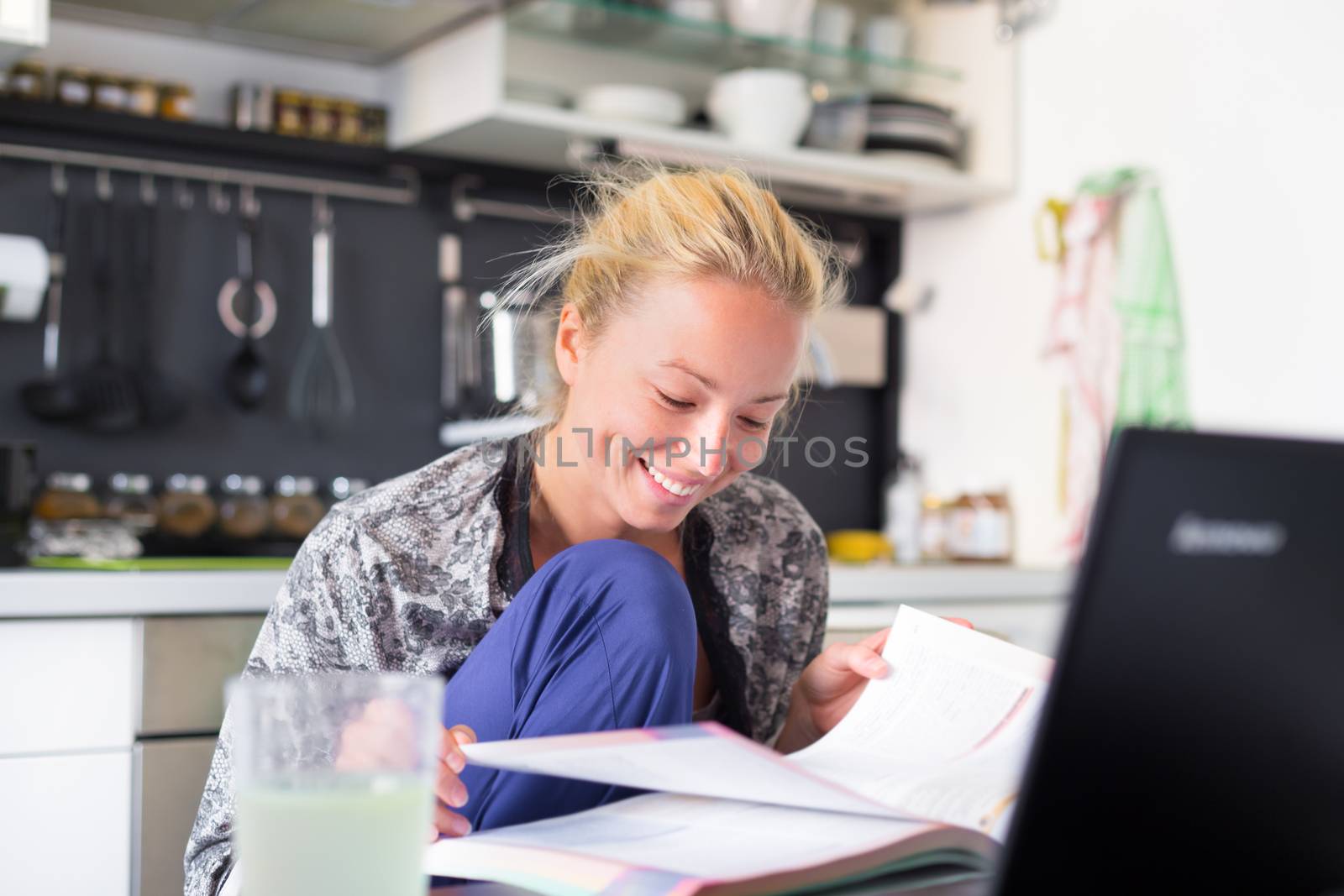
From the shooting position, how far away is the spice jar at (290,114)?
254cm

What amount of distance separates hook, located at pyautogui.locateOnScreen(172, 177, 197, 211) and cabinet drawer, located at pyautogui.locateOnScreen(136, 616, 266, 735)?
3.15 feet

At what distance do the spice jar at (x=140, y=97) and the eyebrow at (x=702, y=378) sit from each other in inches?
62.7

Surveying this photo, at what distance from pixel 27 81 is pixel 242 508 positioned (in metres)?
0.81

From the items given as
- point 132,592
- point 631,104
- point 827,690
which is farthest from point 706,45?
point 827,690

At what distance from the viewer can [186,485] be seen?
2436 millimetres

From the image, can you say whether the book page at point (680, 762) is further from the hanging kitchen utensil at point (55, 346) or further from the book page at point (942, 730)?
the hanging kitchen utensil at point (55, 346)

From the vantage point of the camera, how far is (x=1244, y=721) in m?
0.44

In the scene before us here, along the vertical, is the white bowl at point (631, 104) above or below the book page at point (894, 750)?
above

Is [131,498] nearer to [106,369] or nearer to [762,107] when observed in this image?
[106,369]

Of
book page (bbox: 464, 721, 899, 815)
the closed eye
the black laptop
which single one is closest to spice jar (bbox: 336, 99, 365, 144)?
the closed eye

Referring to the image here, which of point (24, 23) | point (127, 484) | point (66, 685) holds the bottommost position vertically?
point (66, 685)

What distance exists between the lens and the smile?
122 cm

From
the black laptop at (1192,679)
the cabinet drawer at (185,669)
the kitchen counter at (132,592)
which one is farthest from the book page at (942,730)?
the cabinet drawer at (185,669)

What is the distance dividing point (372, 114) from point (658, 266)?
158 centimetres
